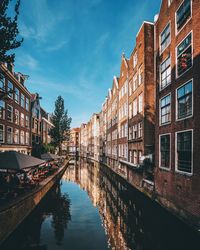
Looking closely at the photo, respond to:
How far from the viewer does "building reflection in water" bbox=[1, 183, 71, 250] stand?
9820mm

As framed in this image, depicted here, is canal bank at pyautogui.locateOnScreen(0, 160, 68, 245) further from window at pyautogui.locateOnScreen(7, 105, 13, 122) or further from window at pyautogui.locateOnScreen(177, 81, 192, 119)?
window at pyautogui.locateOnScreen(7, 105, 13, 122)

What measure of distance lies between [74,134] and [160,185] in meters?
116

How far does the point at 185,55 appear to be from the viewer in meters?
12.8

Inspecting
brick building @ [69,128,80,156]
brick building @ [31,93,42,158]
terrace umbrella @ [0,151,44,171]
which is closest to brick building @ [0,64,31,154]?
brick building @ [31,93,42,158]

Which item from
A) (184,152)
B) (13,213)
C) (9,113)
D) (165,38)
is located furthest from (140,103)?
(9,113)

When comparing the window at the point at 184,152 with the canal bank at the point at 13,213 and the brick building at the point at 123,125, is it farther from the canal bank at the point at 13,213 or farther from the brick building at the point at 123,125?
the brick building at the point at 123,125

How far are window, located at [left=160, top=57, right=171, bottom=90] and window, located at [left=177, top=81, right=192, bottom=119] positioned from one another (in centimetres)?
223

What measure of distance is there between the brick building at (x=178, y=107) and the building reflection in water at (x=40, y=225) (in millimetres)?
7511

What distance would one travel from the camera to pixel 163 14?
16.7m

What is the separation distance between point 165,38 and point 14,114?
2286 centimetres

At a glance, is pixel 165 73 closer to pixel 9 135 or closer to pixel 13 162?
pixel 13 162

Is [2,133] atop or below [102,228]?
atop

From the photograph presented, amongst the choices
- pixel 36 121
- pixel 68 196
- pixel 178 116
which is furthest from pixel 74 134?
pixel 178 116

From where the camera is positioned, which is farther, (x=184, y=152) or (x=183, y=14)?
(x=183, y=14)
